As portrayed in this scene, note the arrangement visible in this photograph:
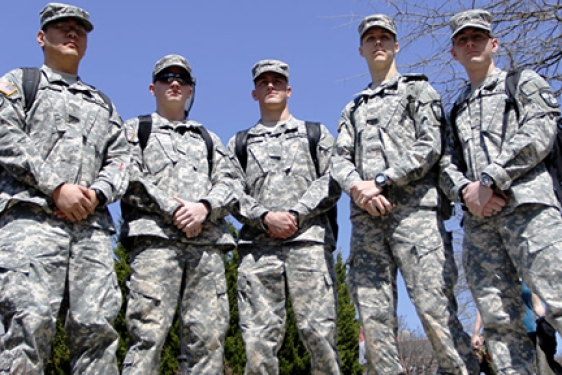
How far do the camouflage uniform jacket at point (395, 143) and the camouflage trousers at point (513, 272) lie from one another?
1.74ft

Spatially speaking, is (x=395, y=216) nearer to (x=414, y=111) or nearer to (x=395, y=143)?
(x=395, y=143)

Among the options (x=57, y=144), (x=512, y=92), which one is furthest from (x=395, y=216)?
(x=57, y=144)

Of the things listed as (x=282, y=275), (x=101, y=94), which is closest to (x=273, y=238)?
(x=282, y=275)

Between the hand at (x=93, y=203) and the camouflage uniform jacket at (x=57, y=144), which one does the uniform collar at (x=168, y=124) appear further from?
the hand at (x=93, y=203)

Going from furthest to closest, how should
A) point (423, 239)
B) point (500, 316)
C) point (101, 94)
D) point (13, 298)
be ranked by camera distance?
point (101, 94), point (423, 239), point (500, 316), point (13, 298)

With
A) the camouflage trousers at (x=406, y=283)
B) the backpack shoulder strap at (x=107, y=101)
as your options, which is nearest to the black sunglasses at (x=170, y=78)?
the backpack shoulder strap at (x=107, y=101)

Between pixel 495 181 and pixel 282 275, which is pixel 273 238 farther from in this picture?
pixel 495 181

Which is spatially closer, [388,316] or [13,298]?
[13,298]

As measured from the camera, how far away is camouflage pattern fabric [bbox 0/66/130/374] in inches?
164

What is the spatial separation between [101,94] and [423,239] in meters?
2.61

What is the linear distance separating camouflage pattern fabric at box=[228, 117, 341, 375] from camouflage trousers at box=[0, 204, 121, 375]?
1.11 m

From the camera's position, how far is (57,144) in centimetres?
465

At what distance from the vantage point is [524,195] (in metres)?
4.42

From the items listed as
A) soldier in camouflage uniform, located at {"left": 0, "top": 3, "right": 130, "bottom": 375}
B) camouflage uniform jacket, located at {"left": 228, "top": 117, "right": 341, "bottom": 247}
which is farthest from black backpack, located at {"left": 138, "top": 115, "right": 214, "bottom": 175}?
soldier in camouflage uniform, located at {"left": 0, "top": 3, "right": 130, "bottom": 375}
